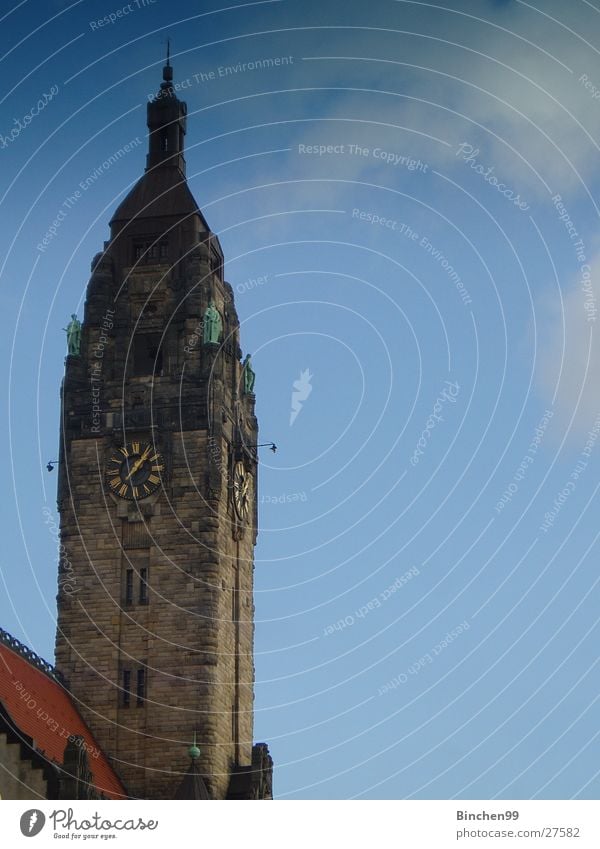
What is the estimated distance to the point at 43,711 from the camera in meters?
82.4

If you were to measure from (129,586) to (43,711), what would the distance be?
27.7 feet

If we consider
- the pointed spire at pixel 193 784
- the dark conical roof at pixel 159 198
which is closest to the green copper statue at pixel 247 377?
the dark conical roof at pixel 159 198

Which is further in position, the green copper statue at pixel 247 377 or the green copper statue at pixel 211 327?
the green copper statue at pixel 247 377

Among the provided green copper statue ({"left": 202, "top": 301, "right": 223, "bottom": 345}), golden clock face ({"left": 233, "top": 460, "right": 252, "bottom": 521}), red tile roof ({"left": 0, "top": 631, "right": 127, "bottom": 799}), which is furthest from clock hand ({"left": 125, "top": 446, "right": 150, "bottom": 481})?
red tile roof ({"left": 0, "top": 631, "right": 127, "bottom": 799})

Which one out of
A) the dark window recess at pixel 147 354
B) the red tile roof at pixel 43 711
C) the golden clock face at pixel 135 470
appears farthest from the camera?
the dark window recess at pixel 147 354

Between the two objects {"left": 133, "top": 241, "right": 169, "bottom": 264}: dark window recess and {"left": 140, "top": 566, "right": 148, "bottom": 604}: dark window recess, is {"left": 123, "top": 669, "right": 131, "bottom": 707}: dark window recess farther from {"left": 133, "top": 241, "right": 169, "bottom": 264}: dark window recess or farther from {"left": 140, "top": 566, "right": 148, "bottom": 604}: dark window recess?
{"left": 133, "top": 241, "right": 169, "bottom": 264}: dark window recess

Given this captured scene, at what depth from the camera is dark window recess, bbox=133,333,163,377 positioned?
302ft

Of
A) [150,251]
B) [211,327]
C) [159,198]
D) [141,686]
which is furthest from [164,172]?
[141,686]

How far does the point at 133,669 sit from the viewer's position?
87.8m

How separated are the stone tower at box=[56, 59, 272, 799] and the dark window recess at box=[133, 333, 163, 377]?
0.09 metres

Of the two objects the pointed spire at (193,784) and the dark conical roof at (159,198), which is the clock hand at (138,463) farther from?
the pointed spire at (193,784)

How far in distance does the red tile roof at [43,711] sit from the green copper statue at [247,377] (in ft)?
55.1

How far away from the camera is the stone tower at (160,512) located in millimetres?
87062
